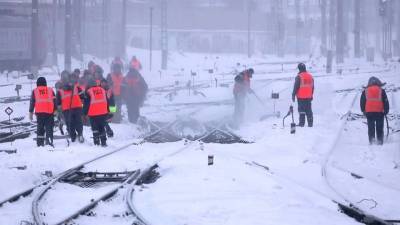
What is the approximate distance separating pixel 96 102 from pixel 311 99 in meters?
6.13

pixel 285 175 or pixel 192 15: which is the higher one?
pixel 192 15

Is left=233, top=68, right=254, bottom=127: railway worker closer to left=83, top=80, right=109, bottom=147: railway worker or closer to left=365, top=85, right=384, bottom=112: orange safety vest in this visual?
left=365, top=85, right=384, bottom=112: orange safety vest

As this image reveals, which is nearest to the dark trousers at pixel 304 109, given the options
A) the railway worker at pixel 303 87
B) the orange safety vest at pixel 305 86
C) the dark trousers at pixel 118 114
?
the railway worker at pixel 303 87

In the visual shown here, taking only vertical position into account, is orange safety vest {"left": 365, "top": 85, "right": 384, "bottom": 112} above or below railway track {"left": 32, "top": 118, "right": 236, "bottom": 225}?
above

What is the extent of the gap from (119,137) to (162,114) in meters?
5.74

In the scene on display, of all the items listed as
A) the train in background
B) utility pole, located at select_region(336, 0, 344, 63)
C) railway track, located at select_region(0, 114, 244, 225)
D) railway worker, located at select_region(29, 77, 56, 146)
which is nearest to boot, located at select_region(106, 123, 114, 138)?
railway track, located at select_region(0, 114, 244, 225)

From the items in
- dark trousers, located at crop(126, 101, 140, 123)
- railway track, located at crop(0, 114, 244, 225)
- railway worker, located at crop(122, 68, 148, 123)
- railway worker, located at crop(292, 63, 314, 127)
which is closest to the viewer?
railway track, located at crop(0, 114, 244, 225)

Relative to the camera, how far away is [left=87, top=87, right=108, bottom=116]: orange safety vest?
14.8 metres

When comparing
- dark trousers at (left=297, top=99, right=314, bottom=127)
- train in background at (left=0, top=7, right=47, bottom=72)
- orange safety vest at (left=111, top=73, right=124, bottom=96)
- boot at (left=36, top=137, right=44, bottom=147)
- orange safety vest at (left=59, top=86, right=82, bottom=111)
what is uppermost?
train in background at (left=0, top=7, right=47, bottom=72)

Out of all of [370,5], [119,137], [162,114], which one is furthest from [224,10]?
[119,137]

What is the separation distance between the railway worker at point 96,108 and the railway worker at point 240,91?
6.50m

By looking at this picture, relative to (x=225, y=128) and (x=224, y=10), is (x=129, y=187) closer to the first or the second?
(x=225, y=128)

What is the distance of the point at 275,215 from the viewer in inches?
336

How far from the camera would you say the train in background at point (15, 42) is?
40750mm
